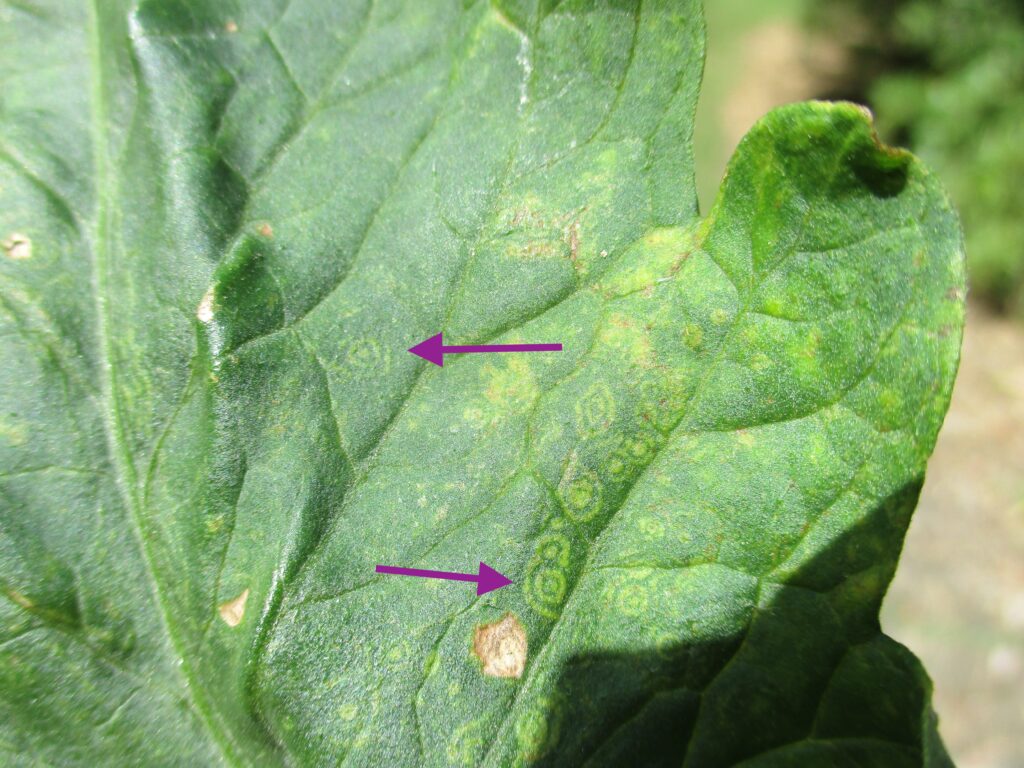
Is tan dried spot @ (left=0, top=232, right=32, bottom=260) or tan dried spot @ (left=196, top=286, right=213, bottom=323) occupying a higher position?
tan dried spot @ (left=0, top=232, right=32, bottom=260)

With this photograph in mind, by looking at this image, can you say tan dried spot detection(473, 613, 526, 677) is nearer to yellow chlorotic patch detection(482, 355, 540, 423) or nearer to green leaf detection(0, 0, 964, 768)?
green leaf detection(0, 0, 964, 768)

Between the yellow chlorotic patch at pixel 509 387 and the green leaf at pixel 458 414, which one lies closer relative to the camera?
the green leaf at pixel 458 414

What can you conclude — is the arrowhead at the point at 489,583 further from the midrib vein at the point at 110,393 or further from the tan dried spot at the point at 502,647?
the midrib vein at the point at 110,393

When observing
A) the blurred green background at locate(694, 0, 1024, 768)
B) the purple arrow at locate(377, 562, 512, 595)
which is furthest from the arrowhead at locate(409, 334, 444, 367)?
the blurred green background at locate(694, 0, 1024, 768)

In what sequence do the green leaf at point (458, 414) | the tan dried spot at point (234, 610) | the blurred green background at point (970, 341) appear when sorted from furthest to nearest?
the blurred green background at point (970, 341), the tan dried spot at point (234, 610), the green leaf at point (458, 414)

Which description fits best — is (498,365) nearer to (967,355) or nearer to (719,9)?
(967,355)

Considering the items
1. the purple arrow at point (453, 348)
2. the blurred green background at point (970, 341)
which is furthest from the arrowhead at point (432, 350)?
the blurred green background at point (970, 341)

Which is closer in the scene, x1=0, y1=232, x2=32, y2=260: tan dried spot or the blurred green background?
x1=0, y1=232, x2=32, y2=260: tan dried spot

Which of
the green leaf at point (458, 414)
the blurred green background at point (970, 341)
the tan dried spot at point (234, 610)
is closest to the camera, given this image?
the green leaf at point (458, 414)

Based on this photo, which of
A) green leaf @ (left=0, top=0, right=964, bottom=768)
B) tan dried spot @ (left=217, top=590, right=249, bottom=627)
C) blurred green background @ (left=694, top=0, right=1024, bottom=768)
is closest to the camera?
green leaf @ (left=0, top=0, right=964, bottom=768)
